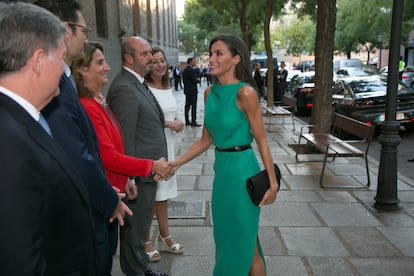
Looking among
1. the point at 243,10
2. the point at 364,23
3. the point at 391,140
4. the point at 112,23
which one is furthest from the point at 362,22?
the point at 391,140

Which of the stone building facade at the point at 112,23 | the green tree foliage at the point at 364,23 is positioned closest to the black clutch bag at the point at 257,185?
the stone building facade at the point at 112,23

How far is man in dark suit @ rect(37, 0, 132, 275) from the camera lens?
1.79 m

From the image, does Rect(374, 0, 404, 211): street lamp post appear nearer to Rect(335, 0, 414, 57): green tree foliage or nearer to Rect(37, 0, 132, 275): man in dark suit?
Rect(37, 0, 132, 275): man in dark suit

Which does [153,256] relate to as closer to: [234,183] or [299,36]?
[234,183]

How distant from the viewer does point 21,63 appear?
4.64ft

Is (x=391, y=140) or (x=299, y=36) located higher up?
(x=299, y=36)

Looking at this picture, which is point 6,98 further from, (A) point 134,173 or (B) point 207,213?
(B) point 207,213

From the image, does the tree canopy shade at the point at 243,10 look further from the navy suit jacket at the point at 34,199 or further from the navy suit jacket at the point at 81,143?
the navy suit jacket at the point at 34,199

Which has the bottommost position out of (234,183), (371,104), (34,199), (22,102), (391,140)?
(371,104)

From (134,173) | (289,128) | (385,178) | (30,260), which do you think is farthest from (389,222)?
(289,128)

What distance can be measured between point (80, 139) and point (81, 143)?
18mm

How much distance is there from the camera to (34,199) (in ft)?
4.43

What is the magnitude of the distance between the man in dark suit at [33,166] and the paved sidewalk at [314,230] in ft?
7.41

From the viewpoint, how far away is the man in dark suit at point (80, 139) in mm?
1792
